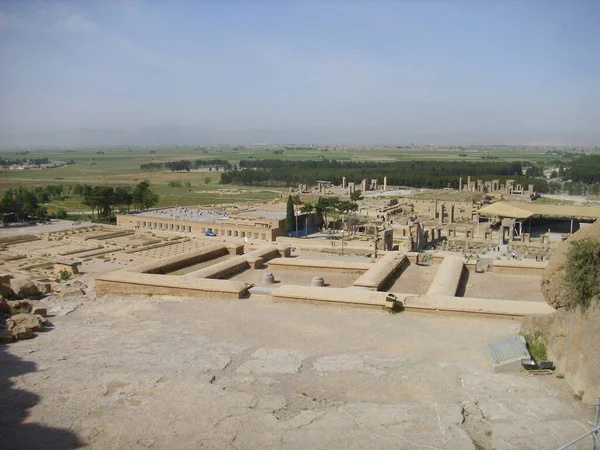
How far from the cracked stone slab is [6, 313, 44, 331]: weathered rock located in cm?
427

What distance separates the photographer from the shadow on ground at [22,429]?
5.26 m

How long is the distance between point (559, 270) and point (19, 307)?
32.9ft

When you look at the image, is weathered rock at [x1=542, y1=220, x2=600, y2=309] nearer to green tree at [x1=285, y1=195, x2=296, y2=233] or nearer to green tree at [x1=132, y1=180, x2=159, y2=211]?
green tree at [x1=285, y1=195, x2=296, y2=233]

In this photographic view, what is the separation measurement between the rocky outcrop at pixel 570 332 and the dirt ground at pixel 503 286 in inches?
160

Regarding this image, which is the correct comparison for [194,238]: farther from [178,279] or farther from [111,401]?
[111,401]

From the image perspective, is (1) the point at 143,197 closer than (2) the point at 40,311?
No

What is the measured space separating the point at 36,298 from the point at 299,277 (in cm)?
676

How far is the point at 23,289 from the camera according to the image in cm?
1247

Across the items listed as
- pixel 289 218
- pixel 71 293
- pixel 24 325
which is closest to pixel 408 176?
pixel 289 218

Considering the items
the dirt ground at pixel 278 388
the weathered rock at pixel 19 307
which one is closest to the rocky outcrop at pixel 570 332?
the dirt ground at pixel 278 388

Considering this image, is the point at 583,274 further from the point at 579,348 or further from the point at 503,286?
A: the point at 503,286

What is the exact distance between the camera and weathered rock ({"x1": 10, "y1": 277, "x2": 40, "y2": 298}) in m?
12.4

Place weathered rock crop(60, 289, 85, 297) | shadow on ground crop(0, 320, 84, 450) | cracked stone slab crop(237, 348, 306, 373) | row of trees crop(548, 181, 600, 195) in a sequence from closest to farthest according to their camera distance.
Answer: shadow on ground crop(0, 320, 84, 450), cracked stone slab crop(237, 348, 306, 373), weathered rock crop(60, 289, 85, 297), row of trees crop(548, 181, 600, 195)

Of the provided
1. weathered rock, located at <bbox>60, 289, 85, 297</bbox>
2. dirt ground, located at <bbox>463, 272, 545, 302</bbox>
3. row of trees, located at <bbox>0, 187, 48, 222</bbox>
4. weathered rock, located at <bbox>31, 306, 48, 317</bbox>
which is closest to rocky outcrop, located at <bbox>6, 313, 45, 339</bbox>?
weathered rock, located at <bbox>31, 306, 48, 317</bbox>
